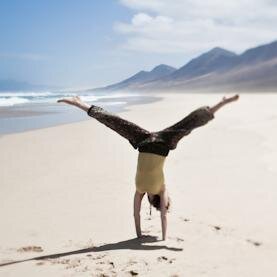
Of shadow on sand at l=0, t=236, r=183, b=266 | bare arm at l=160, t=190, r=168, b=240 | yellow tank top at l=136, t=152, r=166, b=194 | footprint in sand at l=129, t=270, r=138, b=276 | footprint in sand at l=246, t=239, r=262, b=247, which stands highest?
yellow tank top at l=136, t=152, r=166, b=194

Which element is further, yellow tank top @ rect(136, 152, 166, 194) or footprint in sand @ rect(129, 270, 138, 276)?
yellow tank top @ rect(136, 152, 166, 194)

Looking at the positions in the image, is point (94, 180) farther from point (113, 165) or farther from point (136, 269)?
point (136, 269)

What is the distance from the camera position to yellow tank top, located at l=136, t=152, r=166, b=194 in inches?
258

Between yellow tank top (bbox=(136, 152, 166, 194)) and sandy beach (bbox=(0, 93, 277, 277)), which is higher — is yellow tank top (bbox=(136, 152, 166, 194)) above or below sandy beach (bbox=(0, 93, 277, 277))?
above

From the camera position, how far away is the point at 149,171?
656 cm

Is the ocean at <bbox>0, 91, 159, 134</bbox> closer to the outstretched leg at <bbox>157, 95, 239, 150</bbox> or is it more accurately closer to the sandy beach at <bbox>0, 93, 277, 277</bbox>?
the sandy beach at <bbox>0, 93, 277, 277</bbox>

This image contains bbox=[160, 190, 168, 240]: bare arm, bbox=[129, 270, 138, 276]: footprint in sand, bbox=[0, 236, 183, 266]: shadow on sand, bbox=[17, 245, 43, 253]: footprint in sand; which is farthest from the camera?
bbox=[160, 190, 168, 240]: bare arm

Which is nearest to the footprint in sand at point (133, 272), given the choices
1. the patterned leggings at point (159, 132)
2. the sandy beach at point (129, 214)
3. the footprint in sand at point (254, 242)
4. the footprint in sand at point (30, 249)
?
the sandy beach at point (129, 214)

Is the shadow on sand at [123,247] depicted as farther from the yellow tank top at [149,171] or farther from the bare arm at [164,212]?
the yellow tank top at [149,171]

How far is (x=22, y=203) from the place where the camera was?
29.0ft

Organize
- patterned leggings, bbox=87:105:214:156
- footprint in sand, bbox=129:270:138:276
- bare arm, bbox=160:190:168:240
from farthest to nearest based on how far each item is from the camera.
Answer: bare arm, bbox=160:190:168:240, patterned leggings, bbox=87:105:214:156, footprint in sand, bbox=129:270:138:276

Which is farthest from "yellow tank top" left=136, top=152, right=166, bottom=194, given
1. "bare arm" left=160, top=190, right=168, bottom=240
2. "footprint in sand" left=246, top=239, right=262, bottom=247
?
"footprint in sand" left=246, top=239, right=262, bottom=247

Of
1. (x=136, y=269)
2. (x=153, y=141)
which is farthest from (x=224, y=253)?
(x=153, y=141)

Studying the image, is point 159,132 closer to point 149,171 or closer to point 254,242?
point 149,171
